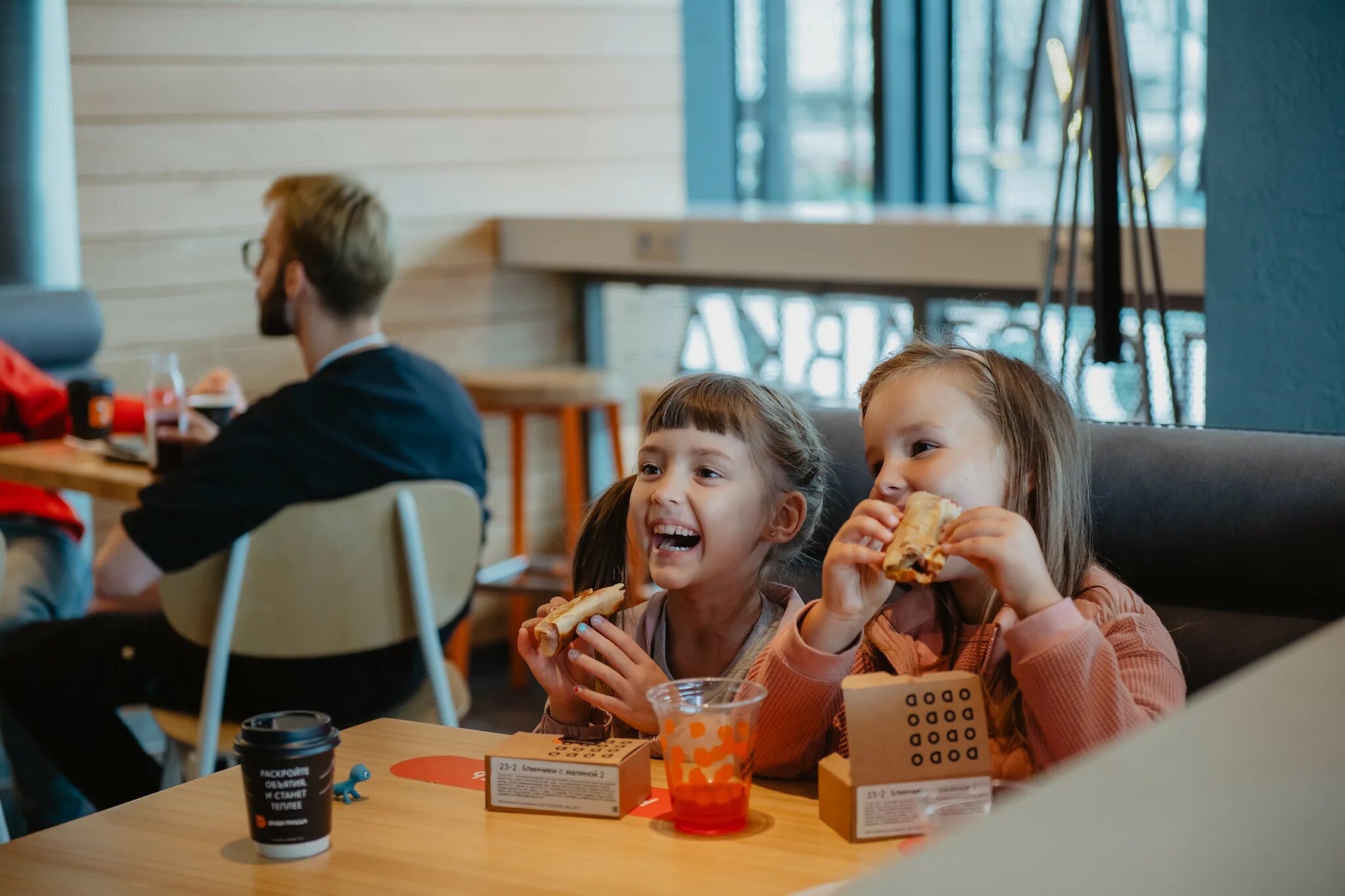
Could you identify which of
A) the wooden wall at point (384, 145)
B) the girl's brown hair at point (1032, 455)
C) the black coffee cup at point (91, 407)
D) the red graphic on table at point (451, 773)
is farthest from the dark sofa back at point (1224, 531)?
the wooden wall at point (384, 145)

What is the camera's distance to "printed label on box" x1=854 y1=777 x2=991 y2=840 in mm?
1192

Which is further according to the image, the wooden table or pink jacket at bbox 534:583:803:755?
pink jacket at bbox 534:583:803:755

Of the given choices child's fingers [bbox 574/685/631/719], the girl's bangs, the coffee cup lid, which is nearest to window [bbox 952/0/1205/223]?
the girl's bangs

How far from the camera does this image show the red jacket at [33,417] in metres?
3.08

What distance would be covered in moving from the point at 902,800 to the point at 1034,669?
6.3 inches

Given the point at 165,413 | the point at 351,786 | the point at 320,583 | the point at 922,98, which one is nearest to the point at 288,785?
the point at 351,786

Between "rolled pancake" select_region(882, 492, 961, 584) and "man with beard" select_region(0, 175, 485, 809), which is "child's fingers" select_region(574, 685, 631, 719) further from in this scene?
"man with beard" select_region(0, 175, 485, 809)

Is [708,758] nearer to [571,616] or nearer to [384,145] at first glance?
[571,616]

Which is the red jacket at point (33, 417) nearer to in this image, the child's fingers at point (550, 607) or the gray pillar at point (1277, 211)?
the child's fingers at point (550, 607)

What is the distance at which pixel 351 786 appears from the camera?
136 centimetres

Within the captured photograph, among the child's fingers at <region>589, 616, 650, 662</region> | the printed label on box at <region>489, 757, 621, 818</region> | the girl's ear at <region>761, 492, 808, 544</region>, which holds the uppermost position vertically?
the girl's ear at <region>761, 492, 808, 544</region>

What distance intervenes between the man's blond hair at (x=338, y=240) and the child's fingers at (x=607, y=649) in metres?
1.50

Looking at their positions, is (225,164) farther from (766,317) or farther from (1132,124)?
(1132,124)

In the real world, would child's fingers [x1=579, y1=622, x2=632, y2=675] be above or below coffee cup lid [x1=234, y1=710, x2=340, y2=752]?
below
